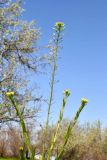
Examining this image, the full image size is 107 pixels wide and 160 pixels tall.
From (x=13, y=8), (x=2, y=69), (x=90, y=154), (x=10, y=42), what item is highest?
(x=13, y=8)

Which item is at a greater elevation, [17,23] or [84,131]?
[17,23]

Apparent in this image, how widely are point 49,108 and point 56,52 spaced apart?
50 cm

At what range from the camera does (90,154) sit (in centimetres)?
7669

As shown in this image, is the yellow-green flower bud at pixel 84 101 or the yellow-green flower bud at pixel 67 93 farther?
the yellow-green flower bud at pixel 67 93

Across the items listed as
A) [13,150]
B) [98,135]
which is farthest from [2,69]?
[98,135]

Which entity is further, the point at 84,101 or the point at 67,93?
the point at 67,93

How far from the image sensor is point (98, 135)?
85.6 meters

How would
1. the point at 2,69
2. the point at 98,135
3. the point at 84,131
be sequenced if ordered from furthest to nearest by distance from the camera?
the point at 98,135
the point at 84,131
the point at 2,69

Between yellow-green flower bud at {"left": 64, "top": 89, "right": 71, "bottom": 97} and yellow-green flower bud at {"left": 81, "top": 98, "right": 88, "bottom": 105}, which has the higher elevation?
yellow-green flower bud at {"left": 64, "top": 89, "right": 71, "bottom": 97}

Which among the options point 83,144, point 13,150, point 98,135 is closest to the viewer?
point 13,150

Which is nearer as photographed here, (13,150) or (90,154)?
(13,150)

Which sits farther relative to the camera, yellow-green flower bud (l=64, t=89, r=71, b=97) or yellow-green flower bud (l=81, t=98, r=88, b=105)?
yellow-green flower bud (l=64, t=89, r=71, b=97)

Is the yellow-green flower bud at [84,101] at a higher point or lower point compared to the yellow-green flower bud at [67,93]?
lower

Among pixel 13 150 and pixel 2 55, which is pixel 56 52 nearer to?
pixel 2 55
